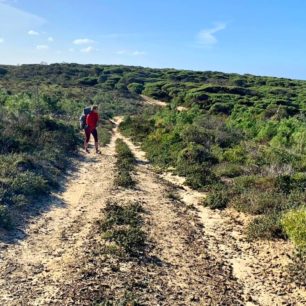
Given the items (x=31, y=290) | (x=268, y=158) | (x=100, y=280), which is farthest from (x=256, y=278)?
(x=268, y=158)

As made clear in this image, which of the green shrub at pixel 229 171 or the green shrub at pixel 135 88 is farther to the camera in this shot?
the green shrub at pixel 135 88

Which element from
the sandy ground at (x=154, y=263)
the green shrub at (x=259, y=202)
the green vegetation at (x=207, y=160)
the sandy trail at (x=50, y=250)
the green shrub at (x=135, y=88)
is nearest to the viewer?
the sandy trail at (x=50, y=250)

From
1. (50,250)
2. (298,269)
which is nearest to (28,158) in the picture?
(50,250)

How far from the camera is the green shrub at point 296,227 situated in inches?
324

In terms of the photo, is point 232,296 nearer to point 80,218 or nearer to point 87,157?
point 80,218

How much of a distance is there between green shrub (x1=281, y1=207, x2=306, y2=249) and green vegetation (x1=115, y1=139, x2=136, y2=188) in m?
Result: 5.34

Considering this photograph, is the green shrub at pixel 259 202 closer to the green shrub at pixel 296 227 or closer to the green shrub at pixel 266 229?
the green shrub at pixel 266 229

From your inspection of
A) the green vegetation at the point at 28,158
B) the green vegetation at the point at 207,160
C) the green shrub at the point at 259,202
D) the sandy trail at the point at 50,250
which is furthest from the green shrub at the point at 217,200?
the green vegetation at the point at 28,158

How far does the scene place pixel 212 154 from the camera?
18.2 metres

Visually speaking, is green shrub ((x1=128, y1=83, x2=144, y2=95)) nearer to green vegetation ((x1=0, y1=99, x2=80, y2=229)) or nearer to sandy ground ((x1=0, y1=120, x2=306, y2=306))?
green vegetation ((x1=0, y1=99, x2=80, y2=229))

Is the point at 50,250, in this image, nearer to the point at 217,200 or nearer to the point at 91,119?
the point at 217,200

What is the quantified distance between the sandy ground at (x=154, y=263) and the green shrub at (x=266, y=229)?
0.79 ft

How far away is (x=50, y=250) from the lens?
8.11 metres

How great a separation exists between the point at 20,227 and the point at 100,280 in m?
2.93
